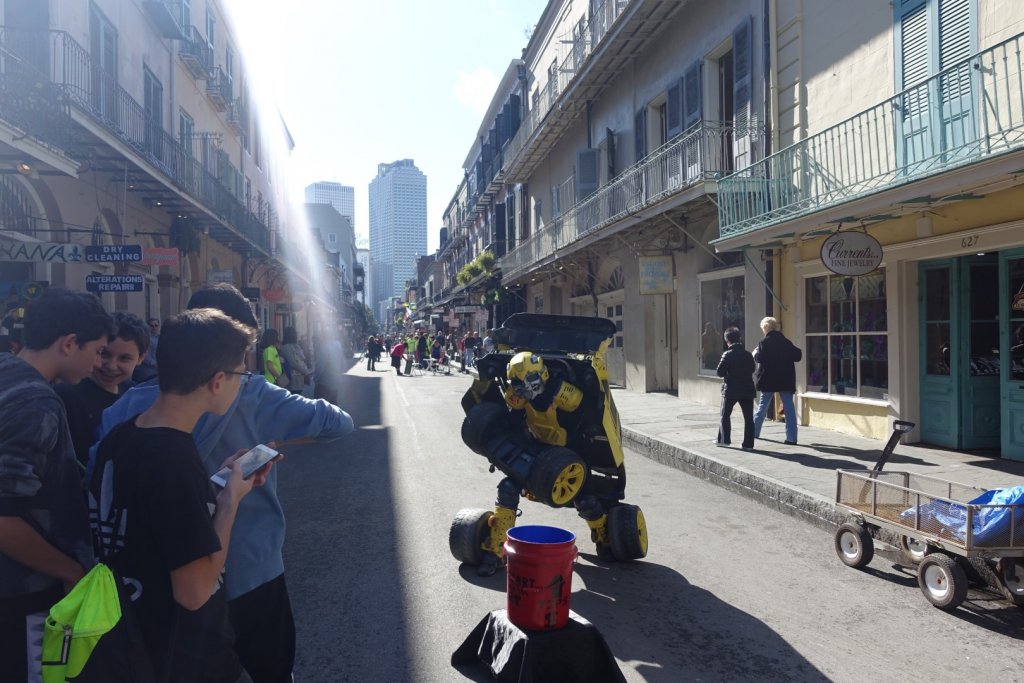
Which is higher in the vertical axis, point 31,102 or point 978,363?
point 31,102

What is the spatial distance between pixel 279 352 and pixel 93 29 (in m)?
7.33

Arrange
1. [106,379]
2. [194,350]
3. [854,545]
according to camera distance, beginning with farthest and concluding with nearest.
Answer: [854,545], [106,379], [194,350]

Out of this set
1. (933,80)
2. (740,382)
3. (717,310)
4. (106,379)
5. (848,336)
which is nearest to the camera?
(106,379)

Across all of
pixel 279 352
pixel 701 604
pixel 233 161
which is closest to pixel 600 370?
pixel 701 604

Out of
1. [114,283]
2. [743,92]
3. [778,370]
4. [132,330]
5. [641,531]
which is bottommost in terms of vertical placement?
[641,531]

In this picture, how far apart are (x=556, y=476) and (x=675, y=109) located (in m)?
12.7

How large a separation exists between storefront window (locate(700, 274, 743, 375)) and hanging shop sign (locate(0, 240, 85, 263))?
10733 mm

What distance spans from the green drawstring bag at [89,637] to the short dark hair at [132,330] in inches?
96.2

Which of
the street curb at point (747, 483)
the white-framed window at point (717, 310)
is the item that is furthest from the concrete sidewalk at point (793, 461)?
the white-framed window at point (717, 310)

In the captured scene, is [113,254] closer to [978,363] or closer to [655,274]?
[655,274]

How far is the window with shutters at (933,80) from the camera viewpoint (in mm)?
7699

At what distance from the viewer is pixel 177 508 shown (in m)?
1.70

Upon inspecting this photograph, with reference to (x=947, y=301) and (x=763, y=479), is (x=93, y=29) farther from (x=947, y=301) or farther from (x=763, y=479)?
(x=947, y=301)

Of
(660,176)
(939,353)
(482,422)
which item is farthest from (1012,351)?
(660,176)
